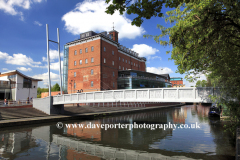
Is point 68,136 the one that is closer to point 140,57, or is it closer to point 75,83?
point 75,83

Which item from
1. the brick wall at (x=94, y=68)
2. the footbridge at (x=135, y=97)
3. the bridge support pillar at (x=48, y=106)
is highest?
the brick wall at (x=94, y=68)

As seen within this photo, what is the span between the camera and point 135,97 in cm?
1798

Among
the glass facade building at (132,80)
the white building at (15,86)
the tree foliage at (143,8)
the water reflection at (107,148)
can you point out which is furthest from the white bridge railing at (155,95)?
the white building at (15,86)

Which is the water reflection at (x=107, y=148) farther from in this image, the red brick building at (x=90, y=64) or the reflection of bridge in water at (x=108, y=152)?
the red brick building at (x=90, y=64)

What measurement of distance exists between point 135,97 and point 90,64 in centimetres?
2796

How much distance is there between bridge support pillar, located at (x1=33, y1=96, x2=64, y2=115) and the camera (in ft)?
81.9

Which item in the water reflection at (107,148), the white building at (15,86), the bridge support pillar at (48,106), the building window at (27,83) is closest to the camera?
the water reflection at (107,148)

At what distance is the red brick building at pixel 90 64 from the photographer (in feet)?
139

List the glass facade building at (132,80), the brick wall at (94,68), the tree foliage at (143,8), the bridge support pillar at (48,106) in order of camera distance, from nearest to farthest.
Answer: the tree foliage at (143,8), the bridge support pillar at (48,106), the brick wall at (94,68), the glass facade building at (132,80)

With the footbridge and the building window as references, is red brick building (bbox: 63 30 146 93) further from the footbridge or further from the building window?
the footbridge

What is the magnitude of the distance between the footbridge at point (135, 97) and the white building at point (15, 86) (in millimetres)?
19354

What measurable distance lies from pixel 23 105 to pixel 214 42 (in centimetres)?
2837

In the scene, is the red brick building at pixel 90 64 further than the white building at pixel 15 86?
Yes

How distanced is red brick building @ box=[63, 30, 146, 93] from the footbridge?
55.5 ft
